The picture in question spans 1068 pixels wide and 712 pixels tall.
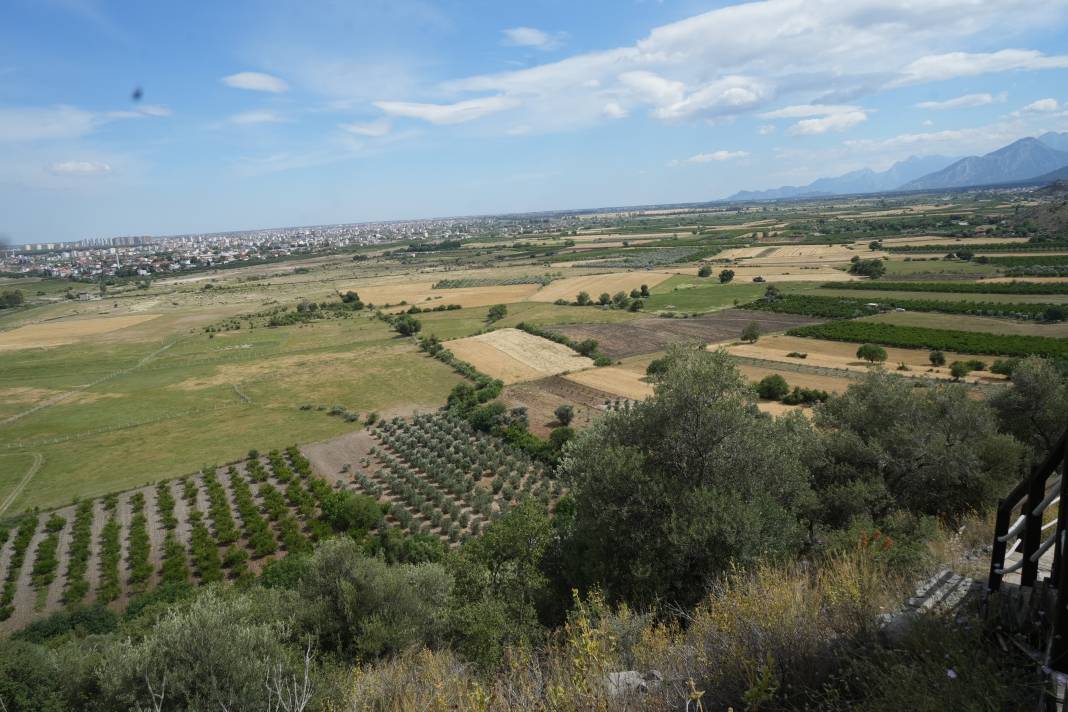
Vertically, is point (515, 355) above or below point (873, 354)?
below

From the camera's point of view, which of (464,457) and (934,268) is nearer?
(464,457)

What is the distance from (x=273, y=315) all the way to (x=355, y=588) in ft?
309

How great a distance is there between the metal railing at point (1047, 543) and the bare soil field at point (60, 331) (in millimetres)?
108347

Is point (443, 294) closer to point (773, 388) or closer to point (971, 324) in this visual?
point (773, 388)

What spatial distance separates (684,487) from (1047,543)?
26.9 feet

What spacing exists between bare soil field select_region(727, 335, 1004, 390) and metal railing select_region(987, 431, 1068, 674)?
40881 mm


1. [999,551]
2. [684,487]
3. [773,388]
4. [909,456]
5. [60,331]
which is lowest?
[773,388]

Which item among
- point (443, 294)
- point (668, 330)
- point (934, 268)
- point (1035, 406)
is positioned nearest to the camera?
point (1035, 406)

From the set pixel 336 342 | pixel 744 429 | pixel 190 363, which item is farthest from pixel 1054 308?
pixel 190 363

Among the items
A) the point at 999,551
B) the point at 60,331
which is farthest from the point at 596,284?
the point at 999,551

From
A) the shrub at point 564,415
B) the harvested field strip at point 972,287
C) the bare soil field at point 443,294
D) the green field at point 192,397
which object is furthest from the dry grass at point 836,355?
the bare soil field at point 443,294

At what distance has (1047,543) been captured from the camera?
14.1 ft

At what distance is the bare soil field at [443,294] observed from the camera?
9969 centimetres

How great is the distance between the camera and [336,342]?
7375 centimetres
